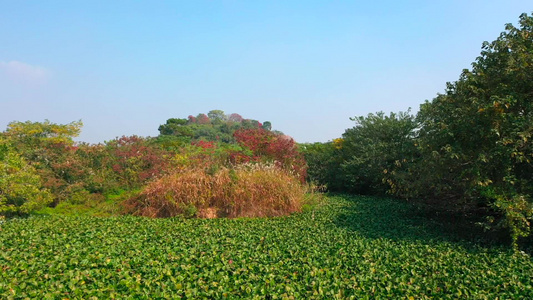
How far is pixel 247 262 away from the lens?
556 cm

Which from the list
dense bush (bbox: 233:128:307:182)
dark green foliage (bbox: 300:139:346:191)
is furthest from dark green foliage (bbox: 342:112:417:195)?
dense bush (bbox: 233:128:307:182)

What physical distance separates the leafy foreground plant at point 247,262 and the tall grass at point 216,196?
1.19 m

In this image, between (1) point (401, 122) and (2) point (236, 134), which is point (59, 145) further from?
(1) point (401, 122)

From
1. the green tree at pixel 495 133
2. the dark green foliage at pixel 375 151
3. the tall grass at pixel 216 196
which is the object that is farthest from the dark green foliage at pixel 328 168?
the green tree at pixel 495 133

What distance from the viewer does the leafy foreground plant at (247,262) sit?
4559 millimetres

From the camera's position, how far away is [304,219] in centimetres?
919

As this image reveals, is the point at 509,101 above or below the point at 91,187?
above

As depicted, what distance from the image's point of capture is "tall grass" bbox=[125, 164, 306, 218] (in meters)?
9.59

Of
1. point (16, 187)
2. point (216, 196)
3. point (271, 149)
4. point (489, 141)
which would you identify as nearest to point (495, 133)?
point (489, 141)

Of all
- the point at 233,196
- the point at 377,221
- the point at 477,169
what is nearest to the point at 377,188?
the point at 377,221

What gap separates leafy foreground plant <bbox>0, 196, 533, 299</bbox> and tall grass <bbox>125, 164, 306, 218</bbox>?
1.19m

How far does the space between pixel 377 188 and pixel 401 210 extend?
3.37m

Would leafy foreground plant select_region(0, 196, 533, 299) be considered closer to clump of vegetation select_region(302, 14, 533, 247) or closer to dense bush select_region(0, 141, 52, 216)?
dense bush select_region(0, 141, 52, 216)

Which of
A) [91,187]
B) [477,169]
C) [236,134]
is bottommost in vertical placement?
[91,187]
